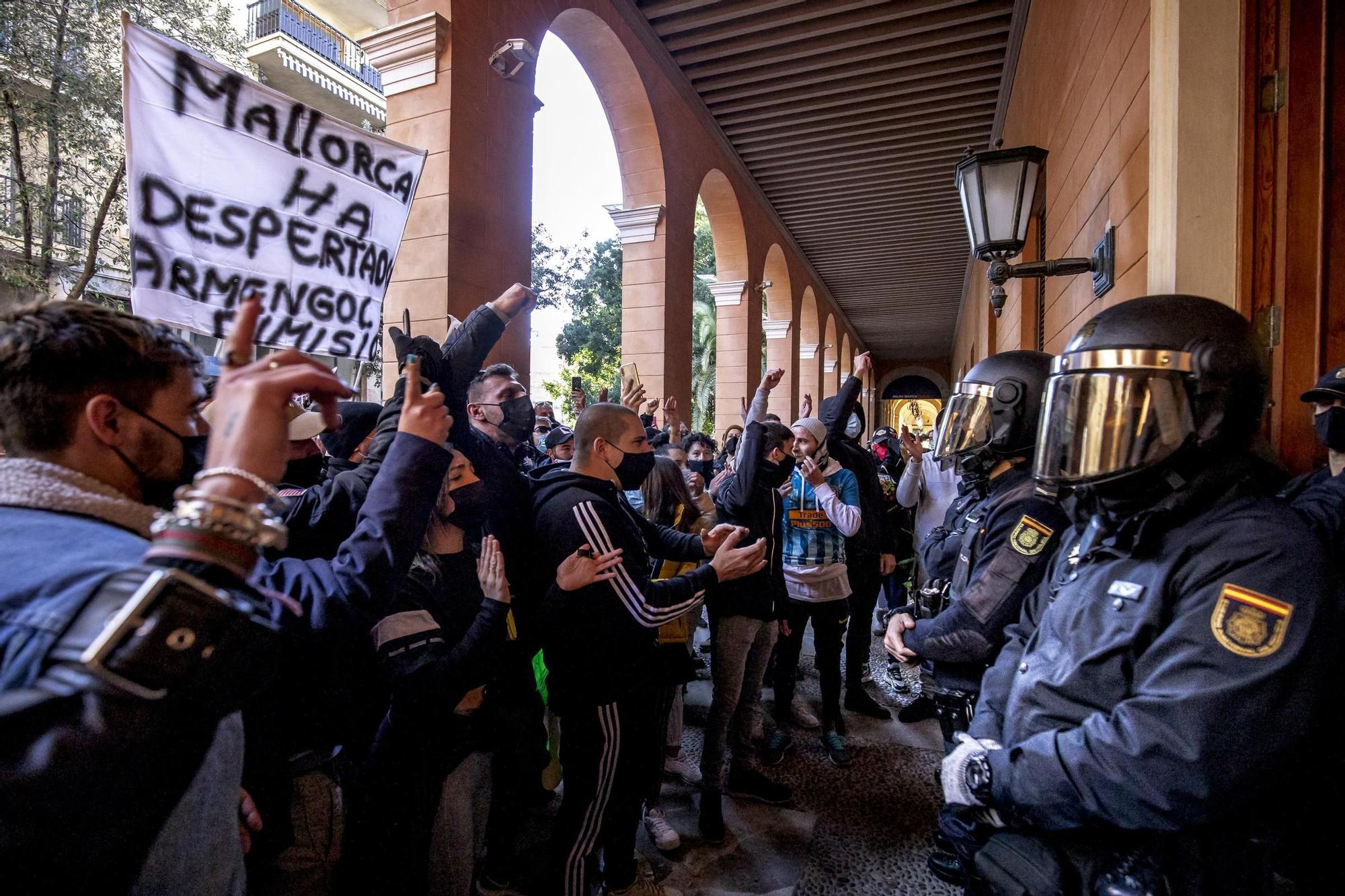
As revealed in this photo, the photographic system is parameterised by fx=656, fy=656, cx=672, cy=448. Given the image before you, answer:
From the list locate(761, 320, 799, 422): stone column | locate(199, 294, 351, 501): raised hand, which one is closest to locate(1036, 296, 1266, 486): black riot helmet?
locate(199, 294, 351, 501): raised hand

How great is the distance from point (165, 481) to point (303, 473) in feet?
4.89

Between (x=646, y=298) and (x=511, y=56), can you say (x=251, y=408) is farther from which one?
(x=646, y=298)

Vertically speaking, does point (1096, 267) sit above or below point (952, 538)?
above

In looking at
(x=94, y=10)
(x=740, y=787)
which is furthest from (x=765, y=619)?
(x=94, y=10)

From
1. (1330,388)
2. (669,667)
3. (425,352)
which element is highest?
(425,352)

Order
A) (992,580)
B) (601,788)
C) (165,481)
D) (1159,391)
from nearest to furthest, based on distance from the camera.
→ (165,481) < (1159,391) < (992,580) < (601,788)

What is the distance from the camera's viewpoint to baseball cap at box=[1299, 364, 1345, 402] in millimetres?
1616

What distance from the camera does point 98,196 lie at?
6.78m

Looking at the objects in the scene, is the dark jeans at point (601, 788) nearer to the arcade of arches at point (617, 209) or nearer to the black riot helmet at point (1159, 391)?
the black riot helmet at point (1159, 391)

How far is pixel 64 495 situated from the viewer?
2.93 feet

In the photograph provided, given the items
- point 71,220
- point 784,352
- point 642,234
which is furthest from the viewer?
point 784,352

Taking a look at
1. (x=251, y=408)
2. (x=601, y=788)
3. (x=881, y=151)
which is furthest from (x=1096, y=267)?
(x=881, y=151)

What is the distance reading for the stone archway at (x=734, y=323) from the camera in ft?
33.2

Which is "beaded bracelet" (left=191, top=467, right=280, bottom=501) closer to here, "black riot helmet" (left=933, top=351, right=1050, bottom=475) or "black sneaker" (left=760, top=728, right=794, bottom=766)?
"black riot helmet" (left=933, top=351, right=1050, bottom=475)
